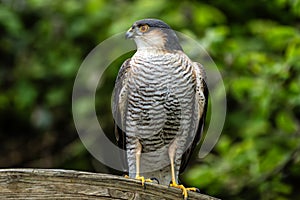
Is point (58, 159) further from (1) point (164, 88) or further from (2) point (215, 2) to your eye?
(1) point (164, 88)

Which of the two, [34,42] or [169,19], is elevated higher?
[34,42]

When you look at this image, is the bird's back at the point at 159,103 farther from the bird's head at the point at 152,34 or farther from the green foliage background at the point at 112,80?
the green foliage background at the point at 112,80

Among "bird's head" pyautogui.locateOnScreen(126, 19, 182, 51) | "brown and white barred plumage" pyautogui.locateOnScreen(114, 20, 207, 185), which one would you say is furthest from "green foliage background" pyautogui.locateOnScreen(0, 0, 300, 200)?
"bird's head" pyautogui.locateOnScreen(126, 19, 182, 51)

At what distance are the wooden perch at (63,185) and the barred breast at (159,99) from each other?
78 centimetres

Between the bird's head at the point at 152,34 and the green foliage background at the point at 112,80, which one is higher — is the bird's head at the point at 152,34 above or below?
below

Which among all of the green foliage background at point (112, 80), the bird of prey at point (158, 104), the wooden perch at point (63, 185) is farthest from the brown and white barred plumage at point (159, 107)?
the green foliage background at point (112, 80)

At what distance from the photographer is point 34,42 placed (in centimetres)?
614

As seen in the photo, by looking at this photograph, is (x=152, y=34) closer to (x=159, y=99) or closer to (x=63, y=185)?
(x=159, y=99)

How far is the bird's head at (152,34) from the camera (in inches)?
120

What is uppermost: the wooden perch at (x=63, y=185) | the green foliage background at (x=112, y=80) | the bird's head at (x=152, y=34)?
the green foliage background at (x=112, y=80)

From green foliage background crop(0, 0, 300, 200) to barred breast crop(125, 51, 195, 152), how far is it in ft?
4.17

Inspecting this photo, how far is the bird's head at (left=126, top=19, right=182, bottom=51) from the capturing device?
3053 millimetres

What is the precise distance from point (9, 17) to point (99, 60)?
3.15ft

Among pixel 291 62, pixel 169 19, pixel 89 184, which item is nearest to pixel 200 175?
pixel 291 62
